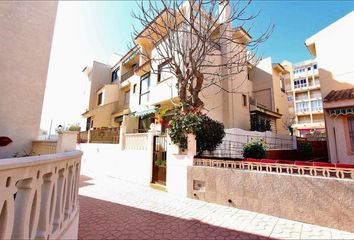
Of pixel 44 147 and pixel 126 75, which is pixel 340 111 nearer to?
pixel 44 147

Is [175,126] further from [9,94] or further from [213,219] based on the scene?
[9,94]

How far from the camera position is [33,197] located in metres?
2.14

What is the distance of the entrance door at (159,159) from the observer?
32.2 ft

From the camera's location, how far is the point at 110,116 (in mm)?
23703

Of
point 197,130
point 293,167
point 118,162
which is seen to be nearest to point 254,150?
point 197,130

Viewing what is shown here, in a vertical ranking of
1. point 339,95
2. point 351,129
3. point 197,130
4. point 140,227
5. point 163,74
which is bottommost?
point 140,227

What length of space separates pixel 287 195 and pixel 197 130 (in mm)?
4002

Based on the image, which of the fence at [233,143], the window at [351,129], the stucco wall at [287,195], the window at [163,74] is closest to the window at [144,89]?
the window at [163,74]

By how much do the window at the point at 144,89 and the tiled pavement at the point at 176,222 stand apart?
11.4 meters

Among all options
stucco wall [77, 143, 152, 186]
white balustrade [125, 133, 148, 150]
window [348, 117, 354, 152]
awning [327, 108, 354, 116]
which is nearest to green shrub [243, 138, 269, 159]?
awning [327, 108, 354, 116]

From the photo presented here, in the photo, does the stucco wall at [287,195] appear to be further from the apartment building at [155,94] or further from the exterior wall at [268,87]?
the exterior wall at [268,87]

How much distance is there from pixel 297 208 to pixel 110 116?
71.7 feet

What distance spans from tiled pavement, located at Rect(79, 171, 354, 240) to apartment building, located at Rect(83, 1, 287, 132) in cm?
583

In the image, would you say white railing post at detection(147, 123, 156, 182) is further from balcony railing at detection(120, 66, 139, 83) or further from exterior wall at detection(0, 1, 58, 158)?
balcony railing at detection(120, 66, 139, 83)
